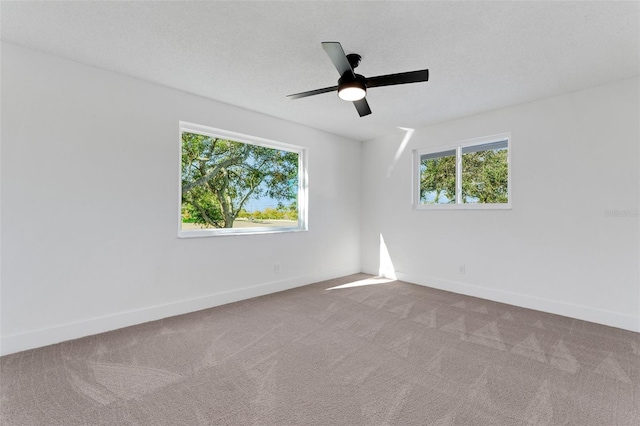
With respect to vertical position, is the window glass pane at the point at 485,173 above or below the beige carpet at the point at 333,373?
above

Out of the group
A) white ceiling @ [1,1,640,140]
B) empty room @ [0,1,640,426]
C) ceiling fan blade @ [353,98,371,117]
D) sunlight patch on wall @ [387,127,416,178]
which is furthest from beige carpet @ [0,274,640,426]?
sunlight patch on wall @ [387,127,416,178]

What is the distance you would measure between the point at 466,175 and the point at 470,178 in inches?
3.1

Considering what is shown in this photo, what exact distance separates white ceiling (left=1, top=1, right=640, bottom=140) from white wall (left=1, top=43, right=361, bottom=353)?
0.87 ft

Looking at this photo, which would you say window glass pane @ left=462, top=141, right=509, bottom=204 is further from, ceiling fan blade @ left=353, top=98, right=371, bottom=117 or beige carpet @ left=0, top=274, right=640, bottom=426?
ceiling fan blade @ left=353, top=98, right=371, bottom=117

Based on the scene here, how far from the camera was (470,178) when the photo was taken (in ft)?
13.9

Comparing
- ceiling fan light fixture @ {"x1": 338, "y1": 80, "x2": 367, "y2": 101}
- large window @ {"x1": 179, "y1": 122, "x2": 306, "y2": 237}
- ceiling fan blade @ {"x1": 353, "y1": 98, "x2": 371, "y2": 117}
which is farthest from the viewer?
large window @ {"x1": 179, "y1": 122, "x2": 306, "y2": 237}

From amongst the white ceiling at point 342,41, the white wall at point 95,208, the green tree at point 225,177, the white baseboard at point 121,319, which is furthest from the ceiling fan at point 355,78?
the white baseboard at point 121,319

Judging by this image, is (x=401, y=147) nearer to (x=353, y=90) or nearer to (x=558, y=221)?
(x=558, y=221)

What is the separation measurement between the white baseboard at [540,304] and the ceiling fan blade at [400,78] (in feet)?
9.84

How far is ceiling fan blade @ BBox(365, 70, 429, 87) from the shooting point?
2.08 m

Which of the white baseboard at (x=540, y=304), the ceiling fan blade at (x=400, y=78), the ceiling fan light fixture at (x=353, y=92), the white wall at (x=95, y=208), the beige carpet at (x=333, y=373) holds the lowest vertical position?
the beige carpet at (x=333, y=373)

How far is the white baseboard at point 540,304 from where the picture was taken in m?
2.96

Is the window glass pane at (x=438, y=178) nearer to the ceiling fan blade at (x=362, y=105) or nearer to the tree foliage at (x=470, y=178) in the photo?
the tree foliage at (x=470, y=178)

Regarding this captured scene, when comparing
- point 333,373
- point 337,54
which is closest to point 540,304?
point 333,373
